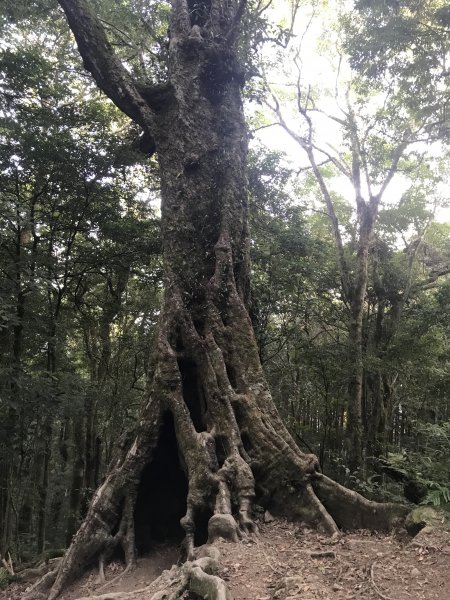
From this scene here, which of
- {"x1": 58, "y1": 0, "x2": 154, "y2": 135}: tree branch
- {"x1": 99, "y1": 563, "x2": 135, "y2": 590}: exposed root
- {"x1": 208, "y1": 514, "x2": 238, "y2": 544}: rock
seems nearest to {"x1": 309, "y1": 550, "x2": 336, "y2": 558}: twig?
{"x1": 208, "y1": 514, "x2": 238, "y2": 544}: rock

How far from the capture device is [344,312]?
44.7 ft

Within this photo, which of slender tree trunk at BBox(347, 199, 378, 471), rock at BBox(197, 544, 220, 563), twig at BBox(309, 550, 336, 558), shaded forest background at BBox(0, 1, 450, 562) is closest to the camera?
rock at BBox(197, 544, 220, 563)

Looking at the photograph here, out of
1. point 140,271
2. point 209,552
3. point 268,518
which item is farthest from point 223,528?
point 140,271

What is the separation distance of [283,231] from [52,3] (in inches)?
243

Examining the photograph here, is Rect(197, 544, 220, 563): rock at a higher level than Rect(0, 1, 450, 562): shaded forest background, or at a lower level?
lower

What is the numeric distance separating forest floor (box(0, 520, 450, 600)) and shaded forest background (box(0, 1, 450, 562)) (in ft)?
2.28

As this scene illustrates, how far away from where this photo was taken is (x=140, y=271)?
11188 millimetres

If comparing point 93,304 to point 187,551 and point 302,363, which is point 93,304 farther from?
point 187,551

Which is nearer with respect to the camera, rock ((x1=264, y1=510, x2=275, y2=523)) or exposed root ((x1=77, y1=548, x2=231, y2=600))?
exposed root ((x1=77, y1=548, x2=231, y2=600))

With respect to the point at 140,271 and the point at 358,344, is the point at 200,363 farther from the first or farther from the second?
the point at 358,344

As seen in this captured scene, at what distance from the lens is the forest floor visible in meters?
3.19

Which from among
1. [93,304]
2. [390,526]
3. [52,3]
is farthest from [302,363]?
[52,3]

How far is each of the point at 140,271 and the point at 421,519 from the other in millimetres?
8433

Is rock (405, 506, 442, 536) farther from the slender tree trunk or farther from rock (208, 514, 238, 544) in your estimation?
the slender tree trunk
